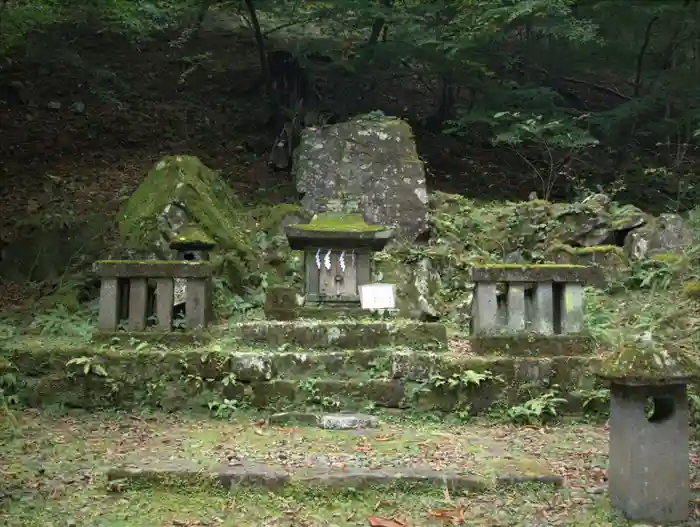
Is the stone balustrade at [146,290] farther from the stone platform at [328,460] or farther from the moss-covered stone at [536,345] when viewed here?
the moss-covered stone at [536,345]

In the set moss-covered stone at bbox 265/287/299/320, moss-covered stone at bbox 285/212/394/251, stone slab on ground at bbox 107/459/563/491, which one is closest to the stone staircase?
moss-covered stone at bbox 265/287/299/320

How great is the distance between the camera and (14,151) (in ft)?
44.3

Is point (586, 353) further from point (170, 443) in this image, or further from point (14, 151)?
point (14, 151)

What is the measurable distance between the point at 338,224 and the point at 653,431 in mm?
5042

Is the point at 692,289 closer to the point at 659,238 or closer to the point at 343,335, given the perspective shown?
the point at 343,335

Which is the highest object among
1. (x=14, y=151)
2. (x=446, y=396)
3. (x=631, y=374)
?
(x=14, y=151)

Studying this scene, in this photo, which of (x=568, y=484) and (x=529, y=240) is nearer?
(x=568, y=484)

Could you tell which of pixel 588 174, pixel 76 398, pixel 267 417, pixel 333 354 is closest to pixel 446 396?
pixel 333 354

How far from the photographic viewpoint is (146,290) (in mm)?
7371

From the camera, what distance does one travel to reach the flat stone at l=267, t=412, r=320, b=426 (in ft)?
21.0

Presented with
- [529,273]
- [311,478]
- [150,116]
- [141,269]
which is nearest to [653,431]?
[311,478]

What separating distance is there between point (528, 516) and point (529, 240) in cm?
790

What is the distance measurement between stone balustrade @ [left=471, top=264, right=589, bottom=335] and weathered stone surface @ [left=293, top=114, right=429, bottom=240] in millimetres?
4544

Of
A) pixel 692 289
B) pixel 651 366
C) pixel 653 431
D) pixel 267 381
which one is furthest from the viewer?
pixel 267 381
